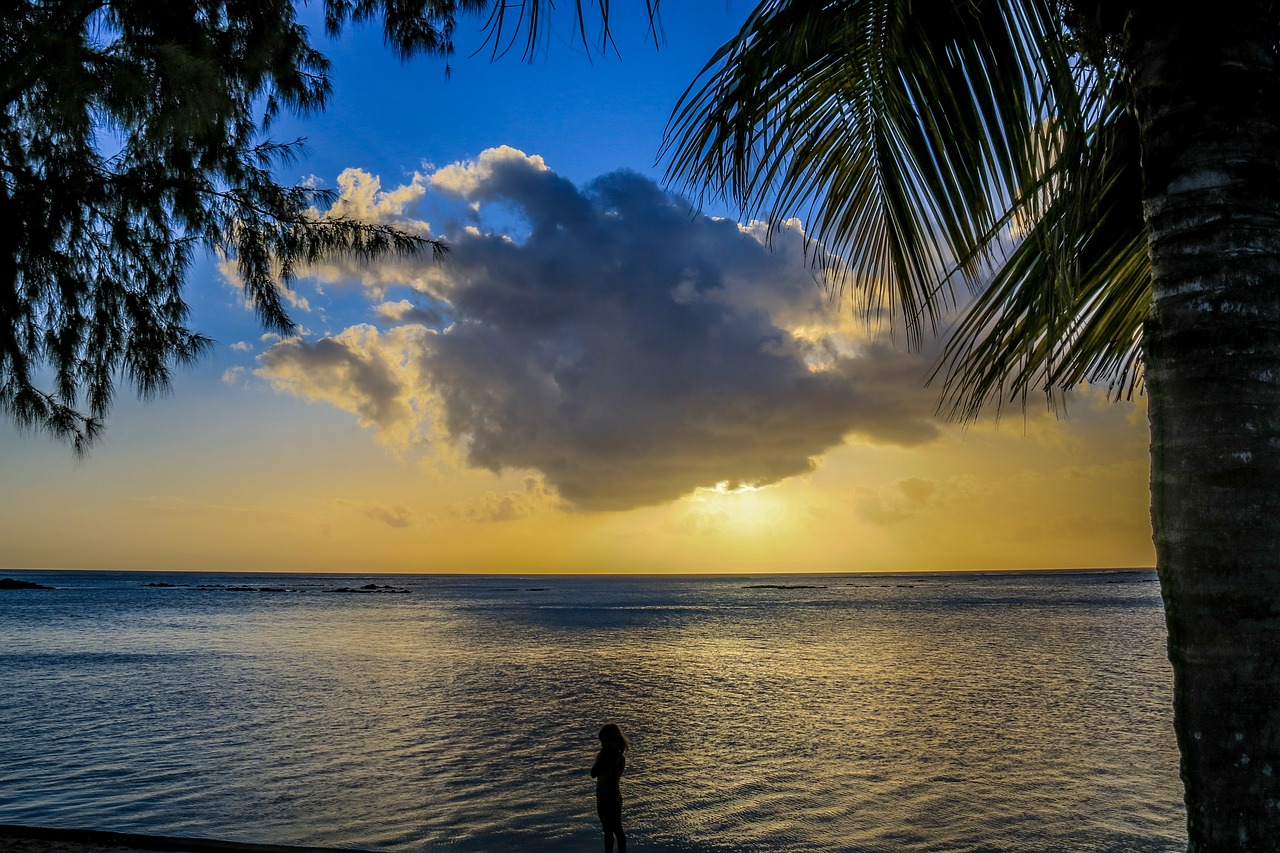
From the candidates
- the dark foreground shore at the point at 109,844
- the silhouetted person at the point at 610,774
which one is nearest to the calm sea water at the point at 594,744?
the silhouetted person at the point at 610,774

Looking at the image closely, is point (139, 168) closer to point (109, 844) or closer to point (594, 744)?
point (109, 844)

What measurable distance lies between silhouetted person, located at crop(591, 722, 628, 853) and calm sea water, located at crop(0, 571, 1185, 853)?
1.88 metres

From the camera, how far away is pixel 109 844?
6.59m

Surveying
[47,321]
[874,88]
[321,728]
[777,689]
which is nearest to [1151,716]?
[777,689]

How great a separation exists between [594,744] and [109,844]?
8547 millimetres

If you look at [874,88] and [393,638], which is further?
[393,638]

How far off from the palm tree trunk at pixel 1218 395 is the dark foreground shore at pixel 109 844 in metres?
6.68

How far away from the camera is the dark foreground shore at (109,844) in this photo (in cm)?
636

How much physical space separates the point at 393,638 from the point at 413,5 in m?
33.6

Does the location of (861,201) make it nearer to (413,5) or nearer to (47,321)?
(413,5)

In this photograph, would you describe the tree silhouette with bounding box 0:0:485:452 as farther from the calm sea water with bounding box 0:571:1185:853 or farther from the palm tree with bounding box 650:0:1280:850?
the calm sea water with bounding box 0:571:1185:853

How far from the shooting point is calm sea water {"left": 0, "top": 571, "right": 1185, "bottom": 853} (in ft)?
30.8

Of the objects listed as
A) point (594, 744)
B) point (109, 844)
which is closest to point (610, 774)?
point (109, 844)

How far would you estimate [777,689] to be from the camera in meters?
20.2
